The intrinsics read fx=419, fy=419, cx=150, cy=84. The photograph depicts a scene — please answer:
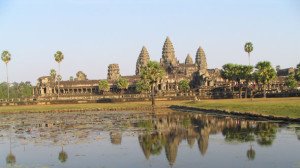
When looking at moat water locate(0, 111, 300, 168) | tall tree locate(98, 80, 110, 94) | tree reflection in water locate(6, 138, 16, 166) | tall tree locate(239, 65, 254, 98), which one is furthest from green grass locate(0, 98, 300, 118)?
tall tree locate(98, 80, 110, 94)

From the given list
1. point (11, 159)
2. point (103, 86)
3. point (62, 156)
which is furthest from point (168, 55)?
point (11, 159)

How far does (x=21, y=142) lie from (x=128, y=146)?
8.87 metres

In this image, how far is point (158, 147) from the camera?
87.5 ft

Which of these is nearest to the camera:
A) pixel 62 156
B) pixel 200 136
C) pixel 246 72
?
pixel 62 156

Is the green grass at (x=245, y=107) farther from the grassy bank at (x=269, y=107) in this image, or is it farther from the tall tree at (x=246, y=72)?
the tall tree at (x=246, y=72)

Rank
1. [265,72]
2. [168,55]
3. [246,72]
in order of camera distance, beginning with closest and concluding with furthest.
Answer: [265,72] < [246,72] < [168,55]

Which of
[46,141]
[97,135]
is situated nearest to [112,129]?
[97,135]

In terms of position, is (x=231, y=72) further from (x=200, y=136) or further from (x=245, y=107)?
(x=200, y=136)

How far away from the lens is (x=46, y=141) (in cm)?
3159

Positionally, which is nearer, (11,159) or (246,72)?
(11,159)

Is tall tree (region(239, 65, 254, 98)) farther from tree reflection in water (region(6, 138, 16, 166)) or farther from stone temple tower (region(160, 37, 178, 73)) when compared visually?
stone temple tower (region(160, 37, 178, 73))

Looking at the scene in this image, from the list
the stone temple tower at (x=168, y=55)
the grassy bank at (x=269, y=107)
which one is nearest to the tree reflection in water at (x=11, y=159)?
the grassy bank at (x=269, y=107)

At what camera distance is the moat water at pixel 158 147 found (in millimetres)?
21625

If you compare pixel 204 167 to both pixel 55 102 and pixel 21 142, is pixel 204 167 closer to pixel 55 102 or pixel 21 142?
pixel 21 142
